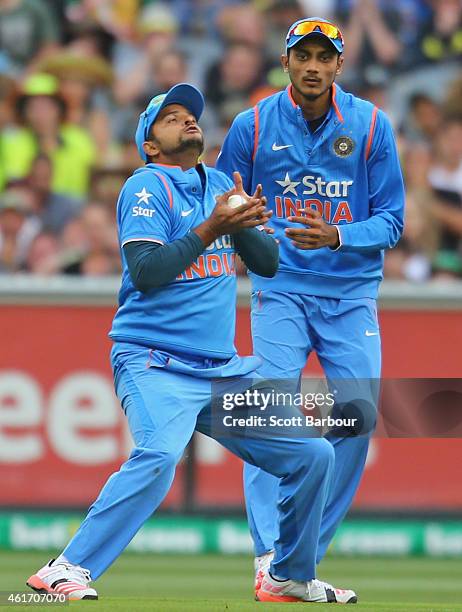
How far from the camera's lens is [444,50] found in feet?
43.1

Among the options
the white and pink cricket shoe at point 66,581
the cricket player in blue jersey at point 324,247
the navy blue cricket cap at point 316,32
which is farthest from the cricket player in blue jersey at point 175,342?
the navy blue cricket cap at point 316,32

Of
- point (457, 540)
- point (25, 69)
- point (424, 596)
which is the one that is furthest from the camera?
point (25, 69)

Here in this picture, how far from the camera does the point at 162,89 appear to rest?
1264cm

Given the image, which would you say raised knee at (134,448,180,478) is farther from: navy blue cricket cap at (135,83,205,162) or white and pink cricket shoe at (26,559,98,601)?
navy blue cricket cap at (135,83,205,162)

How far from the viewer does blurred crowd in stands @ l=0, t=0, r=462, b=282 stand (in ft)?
38.1

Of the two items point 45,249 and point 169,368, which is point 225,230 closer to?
point 169,368

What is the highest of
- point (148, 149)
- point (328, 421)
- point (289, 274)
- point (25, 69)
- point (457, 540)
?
point (25, 69)

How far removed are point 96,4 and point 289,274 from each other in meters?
7.51

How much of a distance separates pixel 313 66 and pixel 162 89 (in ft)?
22.1

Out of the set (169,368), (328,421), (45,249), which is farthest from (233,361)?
(45,249)

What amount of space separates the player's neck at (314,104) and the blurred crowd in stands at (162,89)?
5.16 m

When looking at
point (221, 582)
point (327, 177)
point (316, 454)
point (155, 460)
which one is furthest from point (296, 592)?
point (221, 582)

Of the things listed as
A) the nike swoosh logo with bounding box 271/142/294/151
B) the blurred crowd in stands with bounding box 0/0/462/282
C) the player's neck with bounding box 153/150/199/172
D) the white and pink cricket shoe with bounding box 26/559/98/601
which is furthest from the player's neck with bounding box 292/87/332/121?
the blurred crowd in stands with bounding box 0/0/462/282

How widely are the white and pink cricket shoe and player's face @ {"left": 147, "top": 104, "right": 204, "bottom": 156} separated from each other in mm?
1627
